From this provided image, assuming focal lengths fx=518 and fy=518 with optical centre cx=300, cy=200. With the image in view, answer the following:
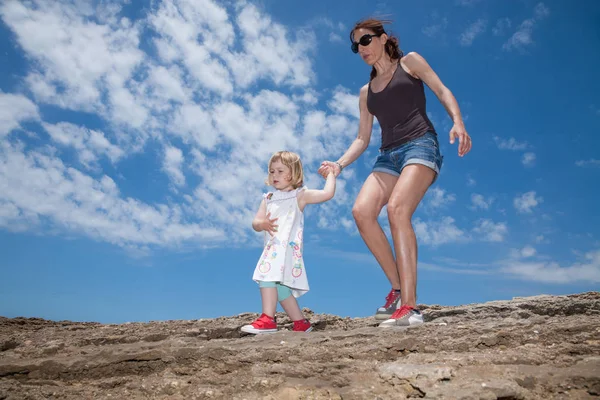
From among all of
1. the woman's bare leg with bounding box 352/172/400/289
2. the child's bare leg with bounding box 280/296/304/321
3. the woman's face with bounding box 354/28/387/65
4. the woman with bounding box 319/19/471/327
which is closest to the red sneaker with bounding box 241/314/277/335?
the child's bare leg with bounding box 280/296/304/321

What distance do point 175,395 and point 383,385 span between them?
1.31 m

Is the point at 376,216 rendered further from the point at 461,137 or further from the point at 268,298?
the point at 268,298

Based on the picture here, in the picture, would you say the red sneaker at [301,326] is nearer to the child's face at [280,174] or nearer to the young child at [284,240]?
the young child at [284,240]

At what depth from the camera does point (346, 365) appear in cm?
331

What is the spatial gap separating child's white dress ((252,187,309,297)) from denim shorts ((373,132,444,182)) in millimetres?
883

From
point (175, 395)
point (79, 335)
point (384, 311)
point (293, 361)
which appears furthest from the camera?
point (79, 335)

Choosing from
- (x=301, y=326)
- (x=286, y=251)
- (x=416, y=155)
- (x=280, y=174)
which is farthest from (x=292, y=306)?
(x=416, y=155)

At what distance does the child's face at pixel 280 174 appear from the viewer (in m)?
5.08

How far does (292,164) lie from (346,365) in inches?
90.2

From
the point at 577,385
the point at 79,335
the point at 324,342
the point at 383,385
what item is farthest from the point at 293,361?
the point at 79,335

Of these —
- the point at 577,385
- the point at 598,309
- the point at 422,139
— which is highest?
the point at 422,139

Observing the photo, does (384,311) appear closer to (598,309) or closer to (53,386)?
(598,309)

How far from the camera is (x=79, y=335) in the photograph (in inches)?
225

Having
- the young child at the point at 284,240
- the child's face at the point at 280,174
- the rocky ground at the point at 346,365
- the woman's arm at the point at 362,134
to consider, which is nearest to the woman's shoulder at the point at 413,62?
the woman's arm at the point at 362,134
